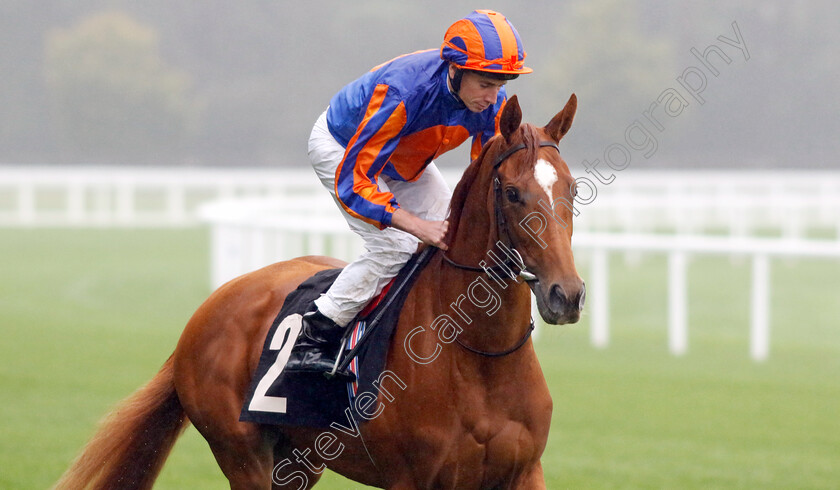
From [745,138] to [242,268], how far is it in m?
31.7

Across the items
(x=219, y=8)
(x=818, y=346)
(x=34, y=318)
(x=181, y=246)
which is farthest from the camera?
(x=219, y=8)

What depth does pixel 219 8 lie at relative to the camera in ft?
161

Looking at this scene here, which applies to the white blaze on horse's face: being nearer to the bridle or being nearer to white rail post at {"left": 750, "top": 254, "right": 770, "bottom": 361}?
the bridle

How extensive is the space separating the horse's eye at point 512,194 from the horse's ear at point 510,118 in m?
0.17

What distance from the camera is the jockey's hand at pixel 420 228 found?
3.46 metres

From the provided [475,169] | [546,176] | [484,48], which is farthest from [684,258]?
[546,176]

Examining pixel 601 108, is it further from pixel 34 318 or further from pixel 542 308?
Result: pixel 542 308

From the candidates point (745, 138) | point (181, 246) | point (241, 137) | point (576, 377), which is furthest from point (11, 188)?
point (745, 138)

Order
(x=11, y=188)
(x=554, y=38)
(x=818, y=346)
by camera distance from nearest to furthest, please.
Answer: (x=818, y=346), (x=11, y=188), (x=554, y=38)

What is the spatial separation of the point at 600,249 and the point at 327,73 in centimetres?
3766

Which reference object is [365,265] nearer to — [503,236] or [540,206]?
[503,236]

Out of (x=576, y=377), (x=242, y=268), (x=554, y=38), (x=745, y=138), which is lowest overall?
(x=576, y=377)

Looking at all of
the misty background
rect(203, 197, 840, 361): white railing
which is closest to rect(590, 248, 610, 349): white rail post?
rect(203, 197, 840, 361): white railing

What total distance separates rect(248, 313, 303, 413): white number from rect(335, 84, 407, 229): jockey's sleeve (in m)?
0.57
